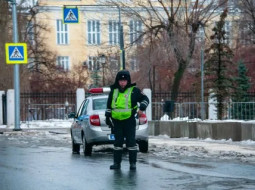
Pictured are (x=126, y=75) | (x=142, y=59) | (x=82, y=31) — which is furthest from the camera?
(x=82, y=31)

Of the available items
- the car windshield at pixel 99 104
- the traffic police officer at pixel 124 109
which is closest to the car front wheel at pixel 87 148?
the car windshield at pixel 99 104

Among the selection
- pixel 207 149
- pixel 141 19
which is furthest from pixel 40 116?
pixel 207 149

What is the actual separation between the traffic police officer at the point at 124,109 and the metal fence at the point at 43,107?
30.1 metres

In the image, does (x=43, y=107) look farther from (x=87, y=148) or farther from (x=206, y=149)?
(x=87, y=148)

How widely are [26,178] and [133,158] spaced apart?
2274 mm

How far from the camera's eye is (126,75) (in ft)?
48.7

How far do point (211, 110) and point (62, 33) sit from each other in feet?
186

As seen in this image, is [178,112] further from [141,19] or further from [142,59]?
[142,59]

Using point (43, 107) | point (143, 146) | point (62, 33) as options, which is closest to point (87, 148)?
point (143, 146)

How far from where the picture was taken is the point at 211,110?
2902cm

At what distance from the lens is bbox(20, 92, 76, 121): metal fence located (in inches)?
1780

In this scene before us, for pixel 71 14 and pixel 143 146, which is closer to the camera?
pixel 143 146

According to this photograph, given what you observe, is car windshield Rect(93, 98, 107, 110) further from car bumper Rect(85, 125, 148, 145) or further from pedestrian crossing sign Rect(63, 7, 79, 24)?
pedestrian crossing sign Rect(63, 7, 79, 24)

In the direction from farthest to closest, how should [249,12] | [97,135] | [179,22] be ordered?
[249,12]
[179,22]
[97,135]
